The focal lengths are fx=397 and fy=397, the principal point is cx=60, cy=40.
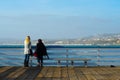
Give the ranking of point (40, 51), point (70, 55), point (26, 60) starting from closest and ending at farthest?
1. point (26, 60)
2. point (40, 51)
3. point (70, 55)

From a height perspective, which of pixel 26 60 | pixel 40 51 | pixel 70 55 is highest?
pixel 40 51

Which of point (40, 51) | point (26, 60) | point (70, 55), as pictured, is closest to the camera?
point (26, 60)

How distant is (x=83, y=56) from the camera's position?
20844mm

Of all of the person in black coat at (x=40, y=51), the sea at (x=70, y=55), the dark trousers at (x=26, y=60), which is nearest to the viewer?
the dark trousers at (x=26, y=60)

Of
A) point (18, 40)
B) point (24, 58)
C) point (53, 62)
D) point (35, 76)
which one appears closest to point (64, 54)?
point (53, 62)

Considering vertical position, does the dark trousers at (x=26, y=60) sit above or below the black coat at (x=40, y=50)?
below

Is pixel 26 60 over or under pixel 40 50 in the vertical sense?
under

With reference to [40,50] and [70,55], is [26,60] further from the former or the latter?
[70,55]

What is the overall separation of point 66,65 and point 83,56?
1.97 meters

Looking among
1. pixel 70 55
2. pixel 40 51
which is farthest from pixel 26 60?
pixel 70 55

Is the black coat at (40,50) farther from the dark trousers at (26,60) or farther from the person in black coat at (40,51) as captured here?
the dark trousers at (26,60)

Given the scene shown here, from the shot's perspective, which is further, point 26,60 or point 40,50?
point 40,50

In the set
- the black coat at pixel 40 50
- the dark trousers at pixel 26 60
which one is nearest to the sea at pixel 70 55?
the dark trousers at pixel 26 60

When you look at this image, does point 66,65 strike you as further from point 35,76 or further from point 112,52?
point 35,76
